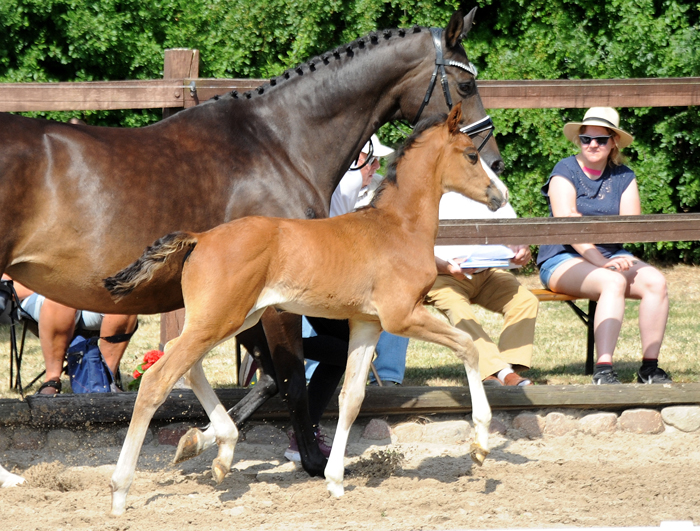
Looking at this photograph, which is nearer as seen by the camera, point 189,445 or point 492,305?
point 189,445

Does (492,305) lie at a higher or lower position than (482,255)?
lower

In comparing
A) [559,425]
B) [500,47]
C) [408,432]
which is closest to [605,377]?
[559,425]

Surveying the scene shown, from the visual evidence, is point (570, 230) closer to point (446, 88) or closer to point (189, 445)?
point (446, 88)

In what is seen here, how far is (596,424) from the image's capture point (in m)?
4.96

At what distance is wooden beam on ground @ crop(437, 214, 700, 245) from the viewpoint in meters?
4.79

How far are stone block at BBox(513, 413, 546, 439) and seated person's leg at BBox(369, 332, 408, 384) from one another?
82cm

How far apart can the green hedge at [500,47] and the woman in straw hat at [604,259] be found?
383 cm

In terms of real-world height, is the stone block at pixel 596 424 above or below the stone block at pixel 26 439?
above

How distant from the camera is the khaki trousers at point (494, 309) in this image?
5.12 m

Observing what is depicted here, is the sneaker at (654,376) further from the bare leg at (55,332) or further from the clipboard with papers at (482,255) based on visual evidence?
the bare leg at (55,332)

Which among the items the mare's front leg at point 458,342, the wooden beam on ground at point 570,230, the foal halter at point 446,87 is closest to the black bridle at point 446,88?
the foal halter at point 446,87

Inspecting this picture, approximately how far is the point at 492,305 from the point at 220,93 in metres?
2.17

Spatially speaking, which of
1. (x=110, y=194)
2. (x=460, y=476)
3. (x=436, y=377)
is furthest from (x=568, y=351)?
(x=110, y=194)

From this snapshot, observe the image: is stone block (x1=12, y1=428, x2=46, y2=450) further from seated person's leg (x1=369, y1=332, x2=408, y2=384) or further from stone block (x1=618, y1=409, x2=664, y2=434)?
stone block (x1=618, y1=409, x2=664, y2=434)
